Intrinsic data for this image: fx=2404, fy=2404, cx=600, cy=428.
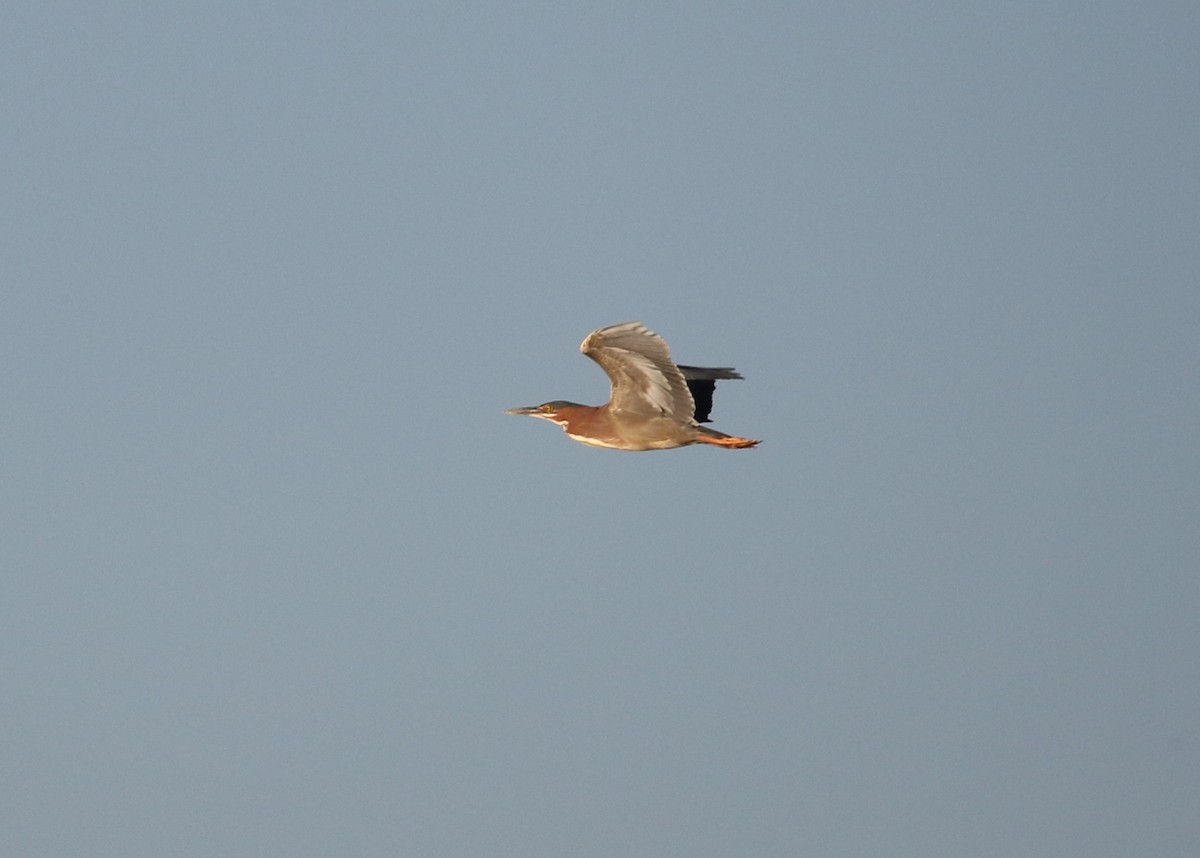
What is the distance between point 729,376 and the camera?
144 feet

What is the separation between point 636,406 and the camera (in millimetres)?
40594

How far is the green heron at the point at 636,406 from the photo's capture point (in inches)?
1518

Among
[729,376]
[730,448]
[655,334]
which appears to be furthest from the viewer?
[729,376]

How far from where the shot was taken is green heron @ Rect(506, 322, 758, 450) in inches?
1518

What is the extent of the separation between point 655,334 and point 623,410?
9.49 feet

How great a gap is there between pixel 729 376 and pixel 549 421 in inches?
138

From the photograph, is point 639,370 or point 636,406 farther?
point 636,406

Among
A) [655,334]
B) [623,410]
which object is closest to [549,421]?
[623,410]

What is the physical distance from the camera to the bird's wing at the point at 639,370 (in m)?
38.2

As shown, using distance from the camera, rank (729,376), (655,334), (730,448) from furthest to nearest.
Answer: (729,376)
(730,448)
(655,334)

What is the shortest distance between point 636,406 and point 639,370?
121cm

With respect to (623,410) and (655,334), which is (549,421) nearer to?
(623,410)

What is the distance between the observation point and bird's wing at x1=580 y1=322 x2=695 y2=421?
38250 mm

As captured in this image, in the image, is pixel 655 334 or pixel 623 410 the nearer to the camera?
pixel 655 334
